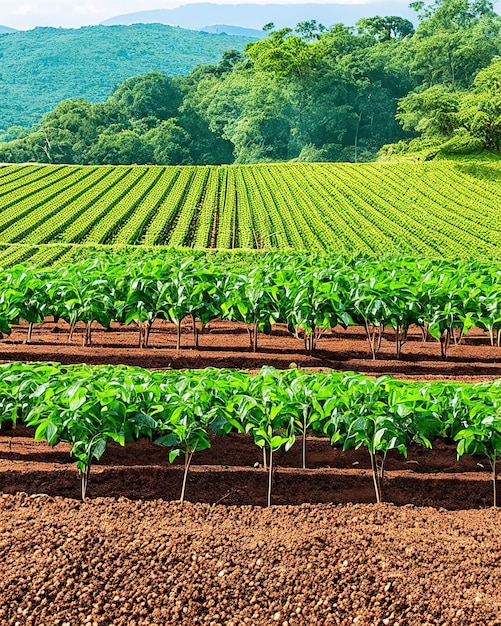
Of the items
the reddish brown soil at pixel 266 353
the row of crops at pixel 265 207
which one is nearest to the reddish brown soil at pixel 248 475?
the reddish brown soil at pixel 266 353

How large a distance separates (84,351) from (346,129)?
2810 inches

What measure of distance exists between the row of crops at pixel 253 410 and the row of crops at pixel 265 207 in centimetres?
2145

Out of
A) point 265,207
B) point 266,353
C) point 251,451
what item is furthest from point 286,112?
point 251,451

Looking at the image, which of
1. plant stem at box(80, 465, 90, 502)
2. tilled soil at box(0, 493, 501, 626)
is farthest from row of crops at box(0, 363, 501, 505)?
tilled soil at box(0, 493, 501, 626)

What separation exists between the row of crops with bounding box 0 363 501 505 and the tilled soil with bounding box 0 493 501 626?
596 millimetres

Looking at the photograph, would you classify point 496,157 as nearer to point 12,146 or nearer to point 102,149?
point 102,149

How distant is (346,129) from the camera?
80875 millimetres

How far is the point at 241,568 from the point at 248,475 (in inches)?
82.0

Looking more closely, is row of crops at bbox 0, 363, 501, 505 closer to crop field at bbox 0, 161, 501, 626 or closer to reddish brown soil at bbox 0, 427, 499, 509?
crop field at bbox 0, 161, 501, 626

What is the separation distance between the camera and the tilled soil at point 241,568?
6.16m

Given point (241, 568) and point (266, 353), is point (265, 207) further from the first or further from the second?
point (241, 568)

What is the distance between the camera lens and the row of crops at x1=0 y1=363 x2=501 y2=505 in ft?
25.0

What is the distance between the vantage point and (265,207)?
37844 millimetres

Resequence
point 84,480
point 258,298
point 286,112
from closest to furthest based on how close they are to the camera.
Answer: point 84,480 < point 258,298 < point 286,112
